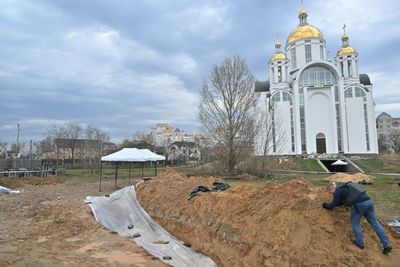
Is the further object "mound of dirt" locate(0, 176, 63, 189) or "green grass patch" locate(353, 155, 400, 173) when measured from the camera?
"green grass patch" locate(353, 155, 400, 173)

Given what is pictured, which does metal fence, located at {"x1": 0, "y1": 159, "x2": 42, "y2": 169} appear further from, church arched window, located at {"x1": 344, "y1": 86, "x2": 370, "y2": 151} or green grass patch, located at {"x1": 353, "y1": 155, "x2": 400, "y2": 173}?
church arched window, located at {"x1": 344, "y1": 86, "x2": 370, "y2": 151}

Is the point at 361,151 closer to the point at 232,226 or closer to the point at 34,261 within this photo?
the point at 232,226

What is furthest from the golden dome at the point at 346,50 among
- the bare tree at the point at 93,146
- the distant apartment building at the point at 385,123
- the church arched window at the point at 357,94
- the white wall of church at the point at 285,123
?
the distant apartment building at the point at 385,123

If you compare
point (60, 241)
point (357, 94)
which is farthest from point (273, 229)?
point (357, 94)

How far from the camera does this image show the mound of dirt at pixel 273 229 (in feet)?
16.3

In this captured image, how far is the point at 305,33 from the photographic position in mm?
48156

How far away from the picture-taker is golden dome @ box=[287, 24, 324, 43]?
1885 inches

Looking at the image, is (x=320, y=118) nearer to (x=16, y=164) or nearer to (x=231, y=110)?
(x=231, y=110)

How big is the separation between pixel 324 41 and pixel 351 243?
5032 centimetres

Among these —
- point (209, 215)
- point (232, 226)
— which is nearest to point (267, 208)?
point (232, 226)

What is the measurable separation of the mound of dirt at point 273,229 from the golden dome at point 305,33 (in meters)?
46.2

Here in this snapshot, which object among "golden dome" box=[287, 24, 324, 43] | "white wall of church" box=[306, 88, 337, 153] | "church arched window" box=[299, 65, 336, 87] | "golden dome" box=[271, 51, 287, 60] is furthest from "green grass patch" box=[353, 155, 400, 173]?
"golden dome" box=[287, 24, 324, 43]

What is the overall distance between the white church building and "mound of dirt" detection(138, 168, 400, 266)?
34.1m

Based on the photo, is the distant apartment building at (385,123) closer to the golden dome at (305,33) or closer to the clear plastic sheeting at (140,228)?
the golden dome at (305,33)
